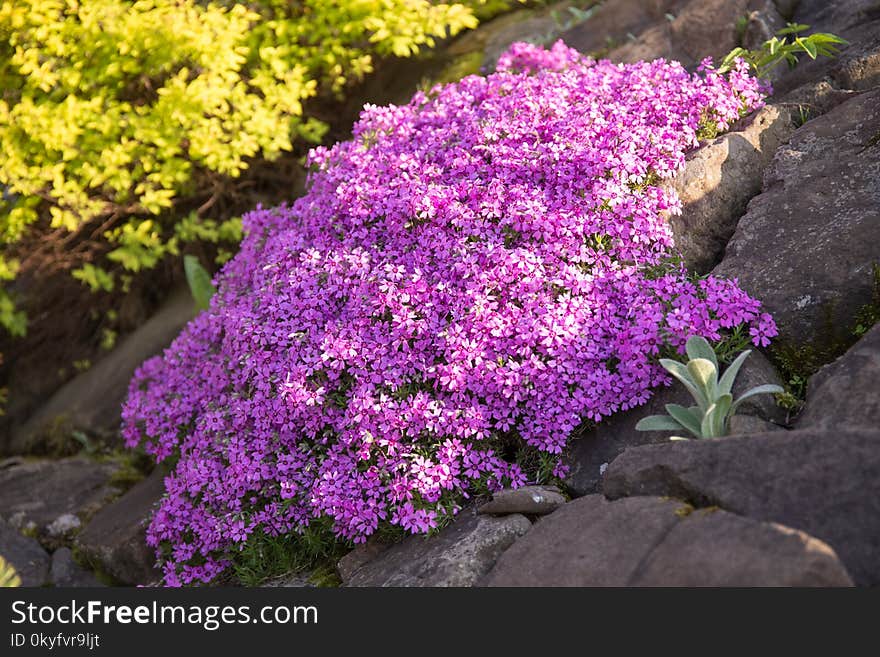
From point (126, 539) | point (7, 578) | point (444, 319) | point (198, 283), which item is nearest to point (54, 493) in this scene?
point (126, 539)

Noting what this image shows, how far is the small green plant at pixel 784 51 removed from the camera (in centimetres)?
646

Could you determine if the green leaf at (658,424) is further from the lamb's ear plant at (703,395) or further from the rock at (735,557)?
the rock at (735,557)

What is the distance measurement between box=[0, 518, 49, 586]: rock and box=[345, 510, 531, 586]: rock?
3.30m

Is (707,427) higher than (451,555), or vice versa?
(707,427)

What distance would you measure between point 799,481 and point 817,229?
7.33ft

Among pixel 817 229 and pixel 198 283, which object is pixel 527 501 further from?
pixel 198 283

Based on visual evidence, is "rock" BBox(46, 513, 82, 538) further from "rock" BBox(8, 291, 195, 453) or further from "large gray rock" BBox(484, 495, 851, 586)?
"large gray rock" BBox(484, 495, 851, 586)

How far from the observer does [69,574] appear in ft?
22.8

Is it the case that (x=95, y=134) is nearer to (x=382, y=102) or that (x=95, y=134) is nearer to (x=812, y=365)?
(x=382, y=102)

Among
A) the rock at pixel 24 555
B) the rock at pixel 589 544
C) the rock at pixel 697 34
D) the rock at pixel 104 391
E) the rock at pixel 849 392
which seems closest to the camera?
the rock at pixel 589 544

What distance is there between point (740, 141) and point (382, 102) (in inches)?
205

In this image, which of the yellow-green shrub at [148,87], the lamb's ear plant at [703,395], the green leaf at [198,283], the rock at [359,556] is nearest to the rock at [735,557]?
the lamb's ear plant at [703,395]

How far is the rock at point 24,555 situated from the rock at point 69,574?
0.07 meters

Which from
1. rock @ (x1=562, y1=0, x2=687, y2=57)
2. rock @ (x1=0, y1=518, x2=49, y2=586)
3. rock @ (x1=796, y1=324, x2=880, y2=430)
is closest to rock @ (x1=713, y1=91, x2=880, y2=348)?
rock @ (x1=796, y1=324, x2=880, y2=430)
